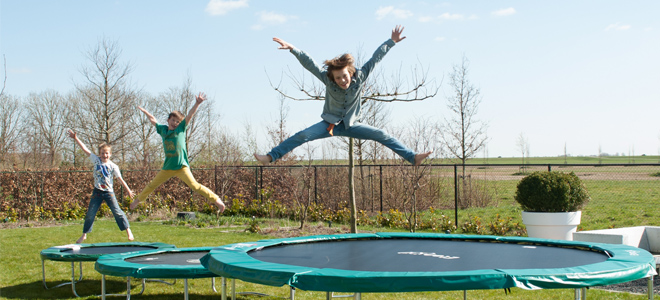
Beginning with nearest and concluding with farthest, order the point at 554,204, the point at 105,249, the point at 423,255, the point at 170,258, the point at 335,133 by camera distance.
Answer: the point at 423,255 < the point at 335,133 < the point at 170,258 < the point at 105,249 < the point at 554,204

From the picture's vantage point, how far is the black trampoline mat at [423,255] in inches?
107

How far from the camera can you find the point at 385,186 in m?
9.66

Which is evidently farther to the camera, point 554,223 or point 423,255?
point 554,223

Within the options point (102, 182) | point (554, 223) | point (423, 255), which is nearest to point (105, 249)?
point (102, 182)

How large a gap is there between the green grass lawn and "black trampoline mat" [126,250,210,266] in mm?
284

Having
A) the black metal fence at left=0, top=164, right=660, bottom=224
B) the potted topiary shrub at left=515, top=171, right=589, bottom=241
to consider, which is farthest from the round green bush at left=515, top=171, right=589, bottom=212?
the black metal fence at left=0, top=164, right=660, bottom=224

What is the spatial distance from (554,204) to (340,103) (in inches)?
128

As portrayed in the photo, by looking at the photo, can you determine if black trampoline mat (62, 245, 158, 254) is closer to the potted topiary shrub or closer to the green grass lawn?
the green grass lawn

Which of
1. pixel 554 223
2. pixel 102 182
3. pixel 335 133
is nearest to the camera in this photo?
pixel 335 133

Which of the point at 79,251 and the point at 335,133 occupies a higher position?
the point at 335,133

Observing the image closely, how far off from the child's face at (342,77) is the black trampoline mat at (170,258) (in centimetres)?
154

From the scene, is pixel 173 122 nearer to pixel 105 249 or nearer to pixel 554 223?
pixel 105 249

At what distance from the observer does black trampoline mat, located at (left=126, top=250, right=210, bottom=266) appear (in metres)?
3.73

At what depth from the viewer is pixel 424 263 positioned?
2.82 m
